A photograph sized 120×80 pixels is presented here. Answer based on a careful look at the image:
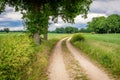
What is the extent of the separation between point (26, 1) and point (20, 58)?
2214cm

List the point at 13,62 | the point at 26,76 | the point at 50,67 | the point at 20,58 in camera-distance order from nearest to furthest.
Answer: the point at 13,62, the point at 20,58, the point at 26,76, the point at 50,67

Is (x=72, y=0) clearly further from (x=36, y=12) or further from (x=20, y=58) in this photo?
(x=20, y=58)

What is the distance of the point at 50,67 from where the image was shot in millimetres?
22234

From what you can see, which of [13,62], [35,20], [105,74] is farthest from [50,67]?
[35,20]

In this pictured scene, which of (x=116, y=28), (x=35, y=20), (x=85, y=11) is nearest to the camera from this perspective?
(x=35, y=20)

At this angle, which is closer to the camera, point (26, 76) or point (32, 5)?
point (26, 76)

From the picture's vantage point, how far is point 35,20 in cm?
3409

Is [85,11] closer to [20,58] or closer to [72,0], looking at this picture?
[72,0]

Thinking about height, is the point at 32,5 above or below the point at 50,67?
above

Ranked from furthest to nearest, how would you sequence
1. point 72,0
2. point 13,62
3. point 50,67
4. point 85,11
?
point 85,11
point 72,0
point 50,67
point 13,62

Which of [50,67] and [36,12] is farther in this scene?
[36,12]

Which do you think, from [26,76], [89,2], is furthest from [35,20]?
[26,76]

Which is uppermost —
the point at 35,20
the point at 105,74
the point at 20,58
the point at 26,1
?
the point at 26,1

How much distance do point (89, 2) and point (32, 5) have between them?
10.7 metres
